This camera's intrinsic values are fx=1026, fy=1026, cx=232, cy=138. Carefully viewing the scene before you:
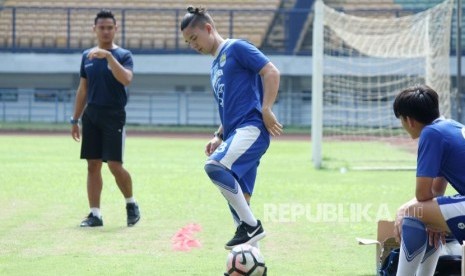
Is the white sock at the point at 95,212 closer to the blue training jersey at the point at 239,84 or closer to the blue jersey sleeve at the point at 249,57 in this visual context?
the blue training jersey at the point at 239,84

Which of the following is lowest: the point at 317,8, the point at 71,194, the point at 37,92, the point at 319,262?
the point at 37,92

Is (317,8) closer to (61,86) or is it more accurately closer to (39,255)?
(39,255)

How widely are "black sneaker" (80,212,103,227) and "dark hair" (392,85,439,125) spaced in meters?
4.76

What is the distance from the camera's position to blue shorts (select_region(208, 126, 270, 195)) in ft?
23.6

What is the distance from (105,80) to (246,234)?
3696 millimetres

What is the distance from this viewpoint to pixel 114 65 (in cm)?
1002

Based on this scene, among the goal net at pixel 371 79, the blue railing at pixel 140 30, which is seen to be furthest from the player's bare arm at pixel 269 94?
the blue railing at pixel 140 30

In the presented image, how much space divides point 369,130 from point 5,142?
9250 mm

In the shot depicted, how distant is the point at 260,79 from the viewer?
298 inches

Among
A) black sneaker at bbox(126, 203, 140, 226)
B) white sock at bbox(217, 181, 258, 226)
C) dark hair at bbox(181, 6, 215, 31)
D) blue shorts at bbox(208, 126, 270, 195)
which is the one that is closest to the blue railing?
black sneaker at bbox(126, 203, 140, 226)

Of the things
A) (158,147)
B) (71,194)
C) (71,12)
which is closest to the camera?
(71,194)

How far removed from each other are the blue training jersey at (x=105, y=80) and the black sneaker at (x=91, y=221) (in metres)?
1.14

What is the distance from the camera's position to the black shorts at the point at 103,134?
10.3m

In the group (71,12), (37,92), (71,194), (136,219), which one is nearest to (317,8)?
(71,194)
